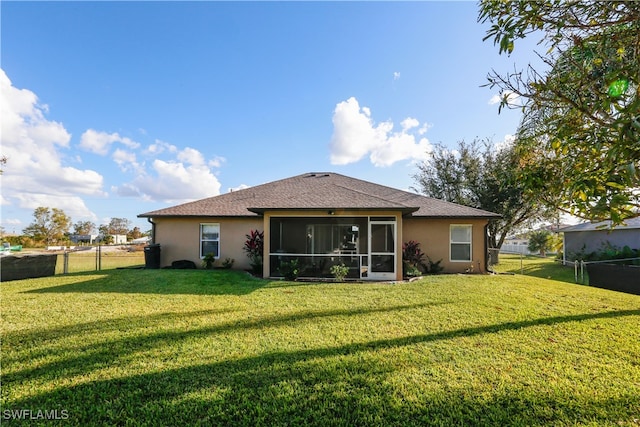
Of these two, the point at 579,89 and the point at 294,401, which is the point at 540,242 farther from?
the point at 294,401

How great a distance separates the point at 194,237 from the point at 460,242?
1287cm

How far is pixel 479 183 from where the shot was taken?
21.4m

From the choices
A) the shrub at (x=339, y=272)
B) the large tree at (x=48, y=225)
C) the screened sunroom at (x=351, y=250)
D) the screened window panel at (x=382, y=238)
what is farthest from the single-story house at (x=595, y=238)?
the large tree at (x=48, y=225)

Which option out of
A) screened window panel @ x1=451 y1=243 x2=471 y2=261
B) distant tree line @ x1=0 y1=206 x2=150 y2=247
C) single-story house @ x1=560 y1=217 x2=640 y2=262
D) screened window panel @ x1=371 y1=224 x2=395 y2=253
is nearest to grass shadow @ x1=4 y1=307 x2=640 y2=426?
screened window panel @ x1=371 y1=224 x2=395 y2=253

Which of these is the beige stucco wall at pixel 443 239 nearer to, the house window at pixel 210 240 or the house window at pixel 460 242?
the house window at pixel 460 242

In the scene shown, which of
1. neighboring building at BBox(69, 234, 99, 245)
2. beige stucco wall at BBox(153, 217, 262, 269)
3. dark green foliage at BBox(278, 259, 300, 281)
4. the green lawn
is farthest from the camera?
neighboring building at BBox(69, 234, 99, 245)

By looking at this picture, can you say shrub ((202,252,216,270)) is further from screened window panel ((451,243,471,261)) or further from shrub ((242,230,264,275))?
screened window panel ((451,243,471,261))

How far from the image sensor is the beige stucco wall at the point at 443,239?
13305 millimetres

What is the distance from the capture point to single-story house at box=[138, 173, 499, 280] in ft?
37.2

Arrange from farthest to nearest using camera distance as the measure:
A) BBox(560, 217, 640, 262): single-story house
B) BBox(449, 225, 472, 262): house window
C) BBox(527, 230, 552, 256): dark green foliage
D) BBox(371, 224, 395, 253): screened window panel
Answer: BBox(527, 230, 552, 256): dark green foliage → BBox(560, 217, 640, 262): single-story house → BBox(449, 225, 472, 262): house window → BBox(371, 224, 395, 253): screened window panel

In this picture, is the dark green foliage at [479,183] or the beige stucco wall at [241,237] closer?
the beige stucco wall at [241,237]

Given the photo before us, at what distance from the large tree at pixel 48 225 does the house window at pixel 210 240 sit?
4590 centimetres

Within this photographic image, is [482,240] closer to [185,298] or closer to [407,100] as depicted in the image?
[407,100]

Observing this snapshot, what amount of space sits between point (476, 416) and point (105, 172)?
22.6 metres
